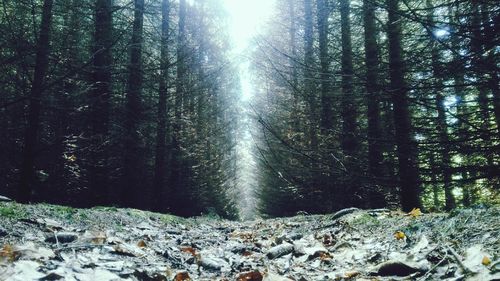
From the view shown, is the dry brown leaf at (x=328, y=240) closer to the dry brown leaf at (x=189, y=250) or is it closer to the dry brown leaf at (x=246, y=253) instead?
the dry brown leaf at (x=246, y=253)

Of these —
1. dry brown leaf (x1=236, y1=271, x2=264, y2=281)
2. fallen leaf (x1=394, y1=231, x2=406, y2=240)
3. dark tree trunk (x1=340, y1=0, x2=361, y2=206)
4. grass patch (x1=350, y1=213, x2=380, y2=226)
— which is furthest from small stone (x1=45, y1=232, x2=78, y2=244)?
grass patch (x1=350, y1=213, x2=380, y2=226)

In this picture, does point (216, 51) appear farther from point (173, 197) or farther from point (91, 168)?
point (91, 168)

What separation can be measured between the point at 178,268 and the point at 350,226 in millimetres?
2777

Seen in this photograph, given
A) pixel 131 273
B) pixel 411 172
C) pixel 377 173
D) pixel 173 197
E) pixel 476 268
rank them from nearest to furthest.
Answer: pixel 476 268
pixel 131 273
pixel 411 172
pixel 377 173
pixel 173 197

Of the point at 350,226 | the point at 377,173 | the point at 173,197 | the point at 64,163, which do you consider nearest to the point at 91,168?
the point at 64,163

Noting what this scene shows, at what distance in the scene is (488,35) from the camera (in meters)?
3.30

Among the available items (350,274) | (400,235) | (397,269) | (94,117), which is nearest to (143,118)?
(94,117)

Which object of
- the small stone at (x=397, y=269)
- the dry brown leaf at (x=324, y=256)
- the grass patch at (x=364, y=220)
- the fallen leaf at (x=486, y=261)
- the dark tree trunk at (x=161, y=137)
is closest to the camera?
the fallen leaf at (x=486, y=261)

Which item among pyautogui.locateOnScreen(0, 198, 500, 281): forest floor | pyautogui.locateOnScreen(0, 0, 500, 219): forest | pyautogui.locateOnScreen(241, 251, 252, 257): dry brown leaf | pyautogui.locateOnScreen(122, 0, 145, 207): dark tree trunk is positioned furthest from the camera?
pyautogui.locateOnScreen(122, 0, 145, 207): dark tree trunk

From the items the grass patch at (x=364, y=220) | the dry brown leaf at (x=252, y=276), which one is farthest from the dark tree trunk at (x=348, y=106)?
the dry brown leaf at (x=252, y=276)

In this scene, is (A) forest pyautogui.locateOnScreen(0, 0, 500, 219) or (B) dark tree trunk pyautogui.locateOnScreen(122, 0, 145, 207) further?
(B) dark tree trunk pyautogui.locateOnScreen(122, 0, 145, 207)

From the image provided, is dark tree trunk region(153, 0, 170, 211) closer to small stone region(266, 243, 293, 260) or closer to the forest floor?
the forest floor

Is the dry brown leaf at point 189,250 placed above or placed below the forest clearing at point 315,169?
below

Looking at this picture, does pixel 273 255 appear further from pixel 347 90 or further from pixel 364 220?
pixel 347 90
